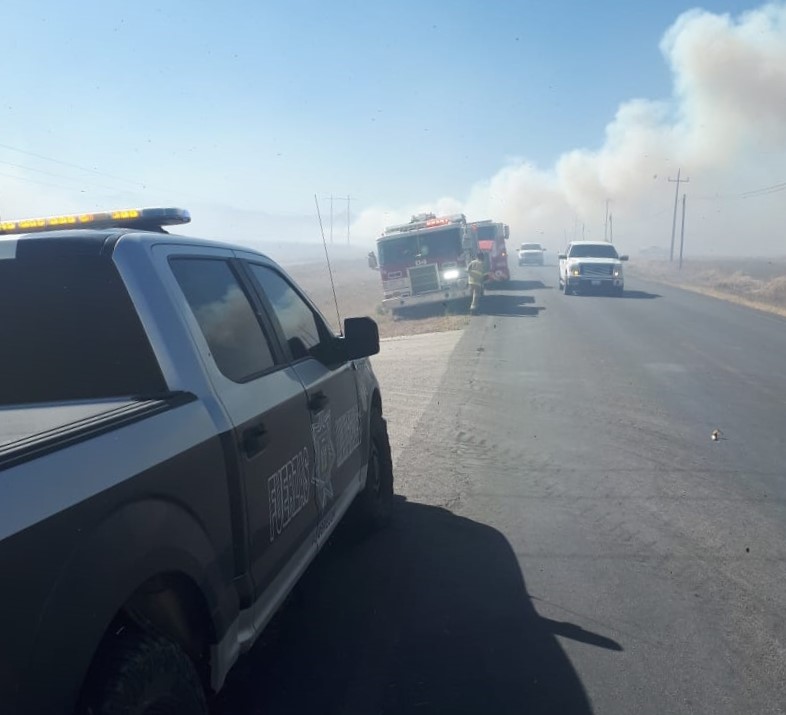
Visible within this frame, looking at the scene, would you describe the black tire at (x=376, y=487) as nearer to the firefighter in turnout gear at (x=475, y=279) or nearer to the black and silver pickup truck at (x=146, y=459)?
the black and silver pickup truck at (x=146, y=459)

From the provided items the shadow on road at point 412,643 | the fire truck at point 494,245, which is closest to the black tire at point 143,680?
the shadow on road at point 412,643

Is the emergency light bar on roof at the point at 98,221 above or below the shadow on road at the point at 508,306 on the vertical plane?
above

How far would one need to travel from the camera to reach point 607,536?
219 inches

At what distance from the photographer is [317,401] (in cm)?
411

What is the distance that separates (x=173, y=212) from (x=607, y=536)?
3555 millimetres

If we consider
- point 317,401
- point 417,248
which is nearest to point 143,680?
point 317,401

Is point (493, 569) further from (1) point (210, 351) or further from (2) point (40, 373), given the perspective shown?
(2) point (40, 373)

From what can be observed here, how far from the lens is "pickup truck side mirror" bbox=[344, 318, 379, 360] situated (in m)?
4.73

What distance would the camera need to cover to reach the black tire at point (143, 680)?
6.86 ft

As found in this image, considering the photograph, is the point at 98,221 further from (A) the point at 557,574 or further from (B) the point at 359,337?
(A) the point at 557,574

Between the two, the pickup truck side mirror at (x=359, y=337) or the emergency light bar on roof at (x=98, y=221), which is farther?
the pickup truck side mirror at (x=359, y=337)

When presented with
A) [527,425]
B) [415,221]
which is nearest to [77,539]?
[527,425]

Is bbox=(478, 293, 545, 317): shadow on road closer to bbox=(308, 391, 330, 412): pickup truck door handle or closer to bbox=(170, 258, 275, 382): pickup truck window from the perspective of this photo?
bbox=(308, 391, 330, 412): pickup truck door handle

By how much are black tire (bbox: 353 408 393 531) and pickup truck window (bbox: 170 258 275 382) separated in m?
1.85
